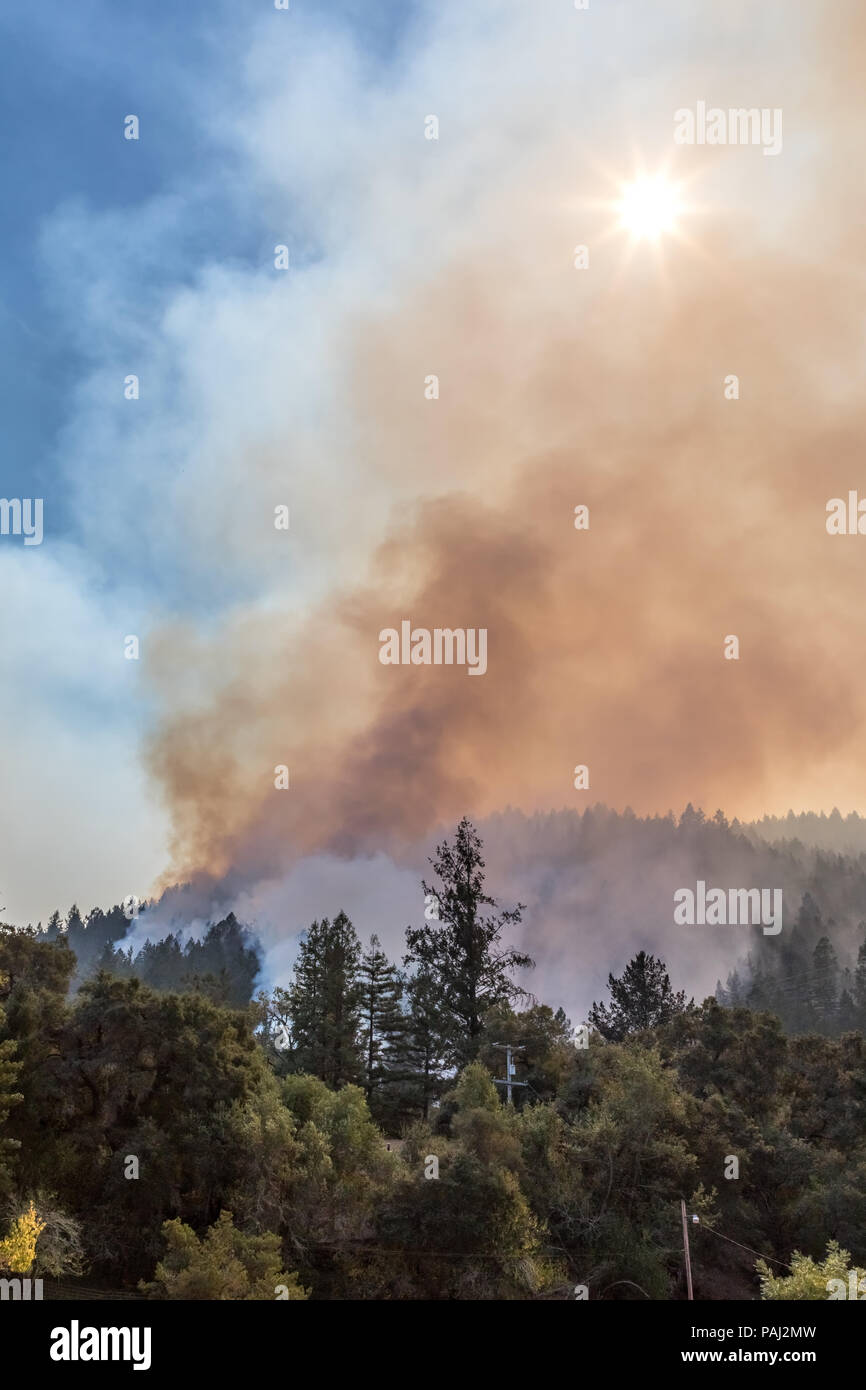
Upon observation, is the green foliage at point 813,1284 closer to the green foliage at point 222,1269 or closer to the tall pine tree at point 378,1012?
the green foliage at point 222,1269

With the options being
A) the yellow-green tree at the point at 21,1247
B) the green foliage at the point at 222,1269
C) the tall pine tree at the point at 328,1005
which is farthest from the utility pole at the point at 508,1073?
the yellow-green tree at the point at 21,1247

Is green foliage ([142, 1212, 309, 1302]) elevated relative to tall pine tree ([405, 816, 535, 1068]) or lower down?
lower down

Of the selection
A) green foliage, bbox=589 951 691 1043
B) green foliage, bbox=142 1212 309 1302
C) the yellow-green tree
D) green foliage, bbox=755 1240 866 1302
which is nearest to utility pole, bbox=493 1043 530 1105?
green foliage, bbox=142 1212 309 1302

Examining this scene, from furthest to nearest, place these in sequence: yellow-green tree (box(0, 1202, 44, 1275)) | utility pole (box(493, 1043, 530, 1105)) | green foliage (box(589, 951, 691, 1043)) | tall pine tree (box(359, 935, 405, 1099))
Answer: green foliage (box(589, 951, 691, 1043)) → tall pine tree (box(359, 935, 405, 1099)) → utility pole (box(493, 1043, 530, 1105)) → yellow-green tree (box(0, 1202, 44, 1275))

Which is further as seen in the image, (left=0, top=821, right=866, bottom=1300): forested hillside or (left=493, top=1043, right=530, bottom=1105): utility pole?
(left=493, top=1043, right=530, bottom=1105): utility pole

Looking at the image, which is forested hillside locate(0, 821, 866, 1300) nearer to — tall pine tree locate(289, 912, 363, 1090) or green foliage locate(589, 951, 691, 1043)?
tall pine tree locate(289, 912, 363, 1090)

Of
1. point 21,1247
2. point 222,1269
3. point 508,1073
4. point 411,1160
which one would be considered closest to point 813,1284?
point 222,1269

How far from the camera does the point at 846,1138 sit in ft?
225
